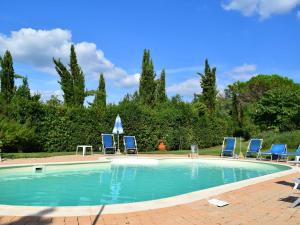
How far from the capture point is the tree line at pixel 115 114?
58.9ft

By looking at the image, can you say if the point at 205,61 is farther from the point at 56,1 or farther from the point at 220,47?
the point at 56,1

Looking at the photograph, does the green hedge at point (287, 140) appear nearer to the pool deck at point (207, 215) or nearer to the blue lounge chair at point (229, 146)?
the blue lounge chair at point (229, 146)

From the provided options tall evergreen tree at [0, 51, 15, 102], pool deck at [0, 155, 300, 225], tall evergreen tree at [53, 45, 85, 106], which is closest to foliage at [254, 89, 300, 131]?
tall evergreen tree at [53, 45, 85, 106]

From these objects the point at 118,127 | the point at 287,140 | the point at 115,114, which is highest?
the point at 115,114

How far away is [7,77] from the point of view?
22969 mm

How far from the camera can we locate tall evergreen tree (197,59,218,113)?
29.1 m

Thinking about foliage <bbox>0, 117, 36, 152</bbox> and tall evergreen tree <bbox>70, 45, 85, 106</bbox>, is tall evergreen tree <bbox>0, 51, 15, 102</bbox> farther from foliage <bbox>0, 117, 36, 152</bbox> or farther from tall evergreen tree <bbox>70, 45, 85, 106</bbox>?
foliage <bbox>0, 117, 36, 152</bbox>

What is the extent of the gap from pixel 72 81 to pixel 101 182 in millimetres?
17875

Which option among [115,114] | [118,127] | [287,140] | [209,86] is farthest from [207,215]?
[209,86]

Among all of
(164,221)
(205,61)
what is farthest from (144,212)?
(205,61)

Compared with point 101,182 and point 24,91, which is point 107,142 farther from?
point 101,182

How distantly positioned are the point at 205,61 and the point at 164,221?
25.6 m

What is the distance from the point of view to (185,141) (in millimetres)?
22859

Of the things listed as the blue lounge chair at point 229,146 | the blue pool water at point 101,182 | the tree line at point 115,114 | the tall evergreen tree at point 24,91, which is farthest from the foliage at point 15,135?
the blue lounge chair at point 229,146
